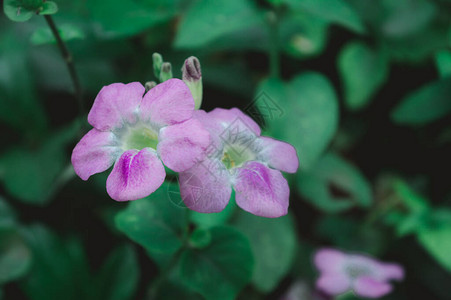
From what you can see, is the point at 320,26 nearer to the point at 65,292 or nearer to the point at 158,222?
the point at 158,222

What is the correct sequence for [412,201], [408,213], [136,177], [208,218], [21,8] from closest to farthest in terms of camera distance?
[136,177] → [21,8] → [208,218] → [412,201] → [408,213]

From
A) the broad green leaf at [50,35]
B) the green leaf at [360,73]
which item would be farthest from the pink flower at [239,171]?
the green leaf at [360,73]

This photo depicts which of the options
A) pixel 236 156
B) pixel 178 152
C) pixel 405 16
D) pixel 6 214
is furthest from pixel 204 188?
pixel 405 16

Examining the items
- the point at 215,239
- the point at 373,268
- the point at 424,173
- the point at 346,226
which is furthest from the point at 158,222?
the point at 424,173

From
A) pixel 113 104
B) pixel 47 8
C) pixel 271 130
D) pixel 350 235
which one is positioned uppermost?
pixel 47 8

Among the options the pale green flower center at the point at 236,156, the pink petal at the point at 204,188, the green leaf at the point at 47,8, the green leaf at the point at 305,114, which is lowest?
the green leaf at the point at 305,114

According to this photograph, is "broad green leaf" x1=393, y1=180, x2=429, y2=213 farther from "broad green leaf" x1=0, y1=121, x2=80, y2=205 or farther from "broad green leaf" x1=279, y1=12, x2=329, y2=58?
"broad green leaf" x1=0, y1=121, x2=80, y2=205

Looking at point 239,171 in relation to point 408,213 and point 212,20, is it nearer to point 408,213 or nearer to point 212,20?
point 212,20

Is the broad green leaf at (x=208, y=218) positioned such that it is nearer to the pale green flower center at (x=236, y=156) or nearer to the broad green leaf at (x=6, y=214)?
the pale green flower center at (x=236, y=156)

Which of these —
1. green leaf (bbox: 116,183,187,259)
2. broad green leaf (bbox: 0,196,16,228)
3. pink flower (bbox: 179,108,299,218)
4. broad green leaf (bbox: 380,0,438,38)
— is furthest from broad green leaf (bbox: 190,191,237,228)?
broad green leaf (bbox: 380,0,438,38)
